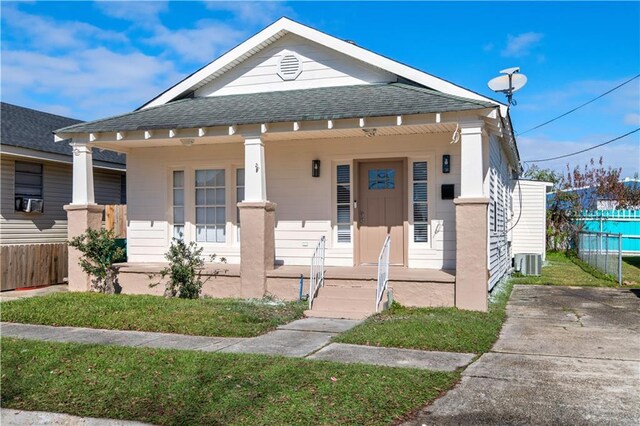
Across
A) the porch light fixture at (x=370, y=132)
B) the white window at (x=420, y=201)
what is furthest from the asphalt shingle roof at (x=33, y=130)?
the white window at (x=420, y=201)

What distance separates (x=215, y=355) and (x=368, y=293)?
3719mm

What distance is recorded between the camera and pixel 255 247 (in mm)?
10195

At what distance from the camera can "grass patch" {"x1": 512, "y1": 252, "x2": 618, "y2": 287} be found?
1319 centimetres

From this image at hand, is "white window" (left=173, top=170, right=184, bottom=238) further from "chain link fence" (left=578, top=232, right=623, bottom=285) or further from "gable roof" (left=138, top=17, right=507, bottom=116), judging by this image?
"chain link fence" (left=578, top=232, right=623, bottom=285)

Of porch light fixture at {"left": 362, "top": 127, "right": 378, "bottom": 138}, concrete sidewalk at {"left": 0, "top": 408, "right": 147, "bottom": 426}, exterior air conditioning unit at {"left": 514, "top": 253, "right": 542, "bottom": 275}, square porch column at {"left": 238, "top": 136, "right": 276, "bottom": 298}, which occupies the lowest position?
concrete sidewalk at {"left": 0, "top": 408, "right": 147, "bottom": 426}

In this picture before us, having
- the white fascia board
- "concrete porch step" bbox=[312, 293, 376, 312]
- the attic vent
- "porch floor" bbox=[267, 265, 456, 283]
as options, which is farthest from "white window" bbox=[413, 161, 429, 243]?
the white fascia board

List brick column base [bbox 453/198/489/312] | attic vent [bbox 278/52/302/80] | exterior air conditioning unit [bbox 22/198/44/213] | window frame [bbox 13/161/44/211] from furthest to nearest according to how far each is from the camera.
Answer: exterior air conditioning unit [bbox 22/198/44/213] → window frame [bbox 13/161/44/211] → attic vent [bbox 278/52/302/80] → brick column base [bbox 453/198/489/312]

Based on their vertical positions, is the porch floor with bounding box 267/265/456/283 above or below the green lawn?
above

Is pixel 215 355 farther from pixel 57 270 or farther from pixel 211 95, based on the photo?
pixel 57 270

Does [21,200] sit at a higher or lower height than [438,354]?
higher

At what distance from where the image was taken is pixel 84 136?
441 inches

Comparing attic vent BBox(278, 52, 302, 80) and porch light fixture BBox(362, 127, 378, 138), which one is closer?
porch light fixture BBox(362, 127, 378, 138)

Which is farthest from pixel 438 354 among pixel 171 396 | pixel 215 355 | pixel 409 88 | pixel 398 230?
pixel 409 88

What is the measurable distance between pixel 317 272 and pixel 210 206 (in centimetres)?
352
